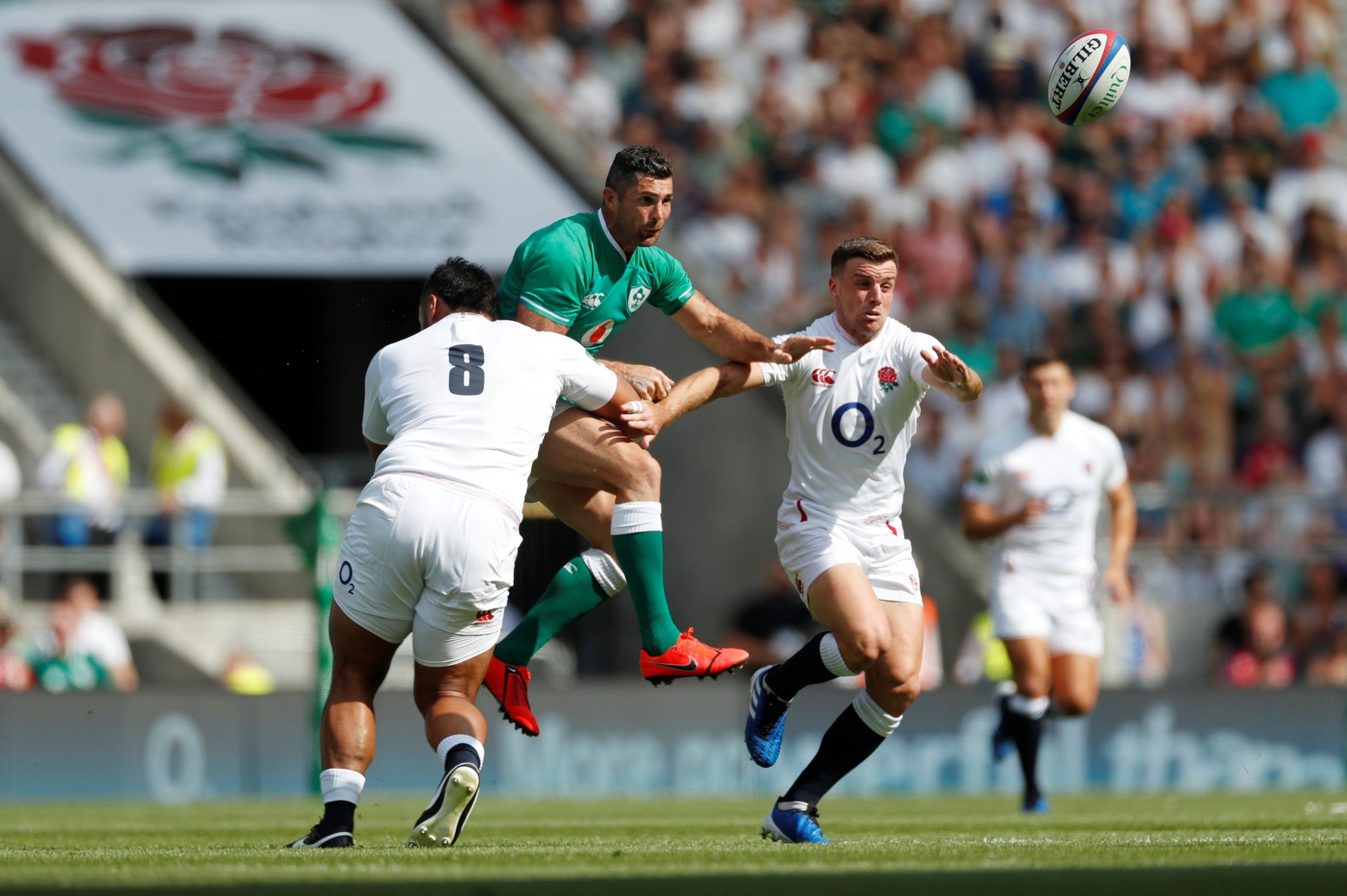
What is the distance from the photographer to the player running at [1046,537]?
449 inches

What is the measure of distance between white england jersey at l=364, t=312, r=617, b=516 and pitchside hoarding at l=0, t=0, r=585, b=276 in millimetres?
9786

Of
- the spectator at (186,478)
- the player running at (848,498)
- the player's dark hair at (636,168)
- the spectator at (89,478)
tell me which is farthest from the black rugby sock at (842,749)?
the spectator at (89,478)

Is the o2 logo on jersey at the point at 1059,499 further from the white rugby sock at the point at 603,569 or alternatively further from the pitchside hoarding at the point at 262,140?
the pitchside hoarding at the point at 262,140

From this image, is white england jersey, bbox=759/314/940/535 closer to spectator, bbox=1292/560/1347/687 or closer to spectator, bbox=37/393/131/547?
spectator, bbox=1292/560/1347/687

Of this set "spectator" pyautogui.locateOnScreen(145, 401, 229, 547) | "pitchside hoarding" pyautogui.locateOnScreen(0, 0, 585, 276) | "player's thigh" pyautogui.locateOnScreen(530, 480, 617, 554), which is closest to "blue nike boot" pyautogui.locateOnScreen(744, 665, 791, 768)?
"player's thigh" pyautogui.locateOnScreen(530, 480, 617, 554)

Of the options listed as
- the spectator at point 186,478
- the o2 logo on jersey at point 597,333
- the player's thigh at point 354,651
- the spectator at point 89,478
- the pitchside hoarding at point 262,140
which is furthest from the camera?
the pitchside hoarding at point 262,140

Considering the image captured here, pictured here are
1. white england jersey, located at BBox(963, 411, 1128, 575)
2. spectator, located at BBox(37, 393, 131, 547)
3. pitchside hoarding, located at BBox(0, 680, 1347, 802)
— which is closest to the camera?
white england jersey, located at BBox(963, 411, 1128, 575)

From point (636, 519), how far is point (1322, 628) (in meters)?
9.35

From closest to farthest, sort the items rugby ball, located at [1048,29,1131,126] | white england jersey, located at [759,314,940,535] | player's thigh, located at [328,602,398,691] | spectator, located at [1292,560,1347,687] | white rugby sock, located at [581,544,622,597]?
player's thigh, located at [328,602,398,691] → white england jersey, located at [759,314,940,535] → white rugby sock, located at [581,544,622,597] → rugby ball, located at [1048,29,1131,126] → spectator, located at [1292,560,1347,687]

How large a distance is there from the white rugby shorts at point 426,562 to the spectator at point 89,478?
8562mm

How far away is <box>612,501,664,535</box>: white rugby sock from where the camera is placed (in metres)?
8.11

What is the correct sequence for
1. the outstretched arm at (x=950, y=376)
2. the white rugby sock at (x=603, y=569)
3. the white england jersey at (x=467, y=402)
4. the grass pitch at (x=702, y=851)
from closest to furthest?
the grass pitch at (x=702, y=851) → the white england jersey at (x=467, y=402) → the outstretched arm at (x=950, y=376) → the white rugby sock at (x=603, y=569)

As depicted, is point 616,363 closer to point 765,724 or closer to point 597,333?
point 597,333

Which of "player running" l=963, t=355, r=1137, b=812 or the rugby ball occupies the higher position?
the rugby ball
